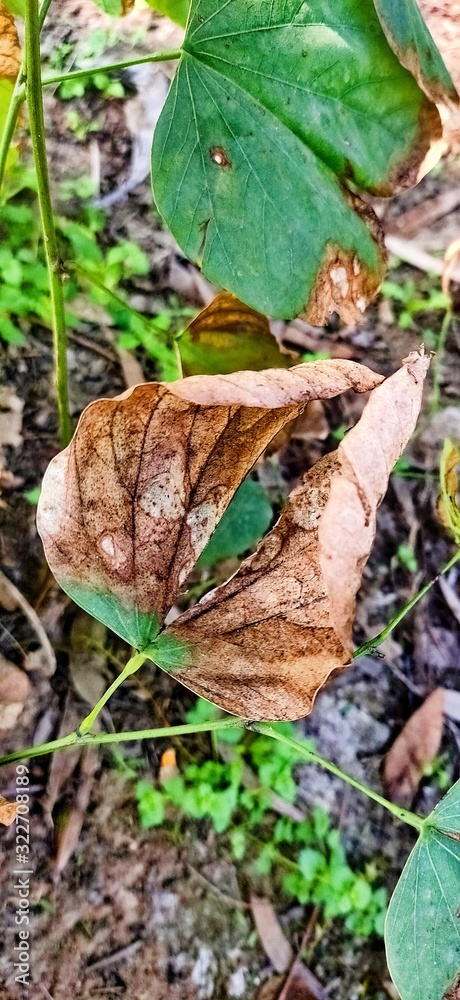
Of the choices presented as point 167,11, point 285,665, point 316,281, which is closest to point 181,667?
point 285,665

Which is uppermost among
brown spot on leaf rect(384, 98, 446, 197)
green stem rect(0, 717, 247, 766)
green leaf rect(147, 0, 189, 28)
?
green leaf rect(147, 0, 189, 28)

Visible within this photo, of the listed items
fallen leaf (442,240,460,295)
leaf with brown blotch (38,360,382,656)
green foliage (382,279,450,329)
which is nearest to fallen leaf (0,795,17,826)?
leaf with brown blotch (38,360,382,656)

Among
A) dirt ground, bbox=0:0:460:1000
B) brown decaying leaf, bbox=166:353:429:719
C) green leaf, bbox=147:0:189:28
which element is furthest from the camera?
dirt ground, bbox=0:0:460:1000

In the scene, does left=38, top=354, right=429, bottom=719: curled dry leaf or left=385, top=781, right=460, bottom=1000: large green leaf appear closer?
left=38, top=354, right=429, bottom=719: curled dry leaf

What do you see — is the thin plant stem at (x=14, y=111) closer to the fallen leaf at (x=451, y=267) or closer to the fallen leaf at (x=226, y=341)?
the fallen leaf at (x=226, y=341)

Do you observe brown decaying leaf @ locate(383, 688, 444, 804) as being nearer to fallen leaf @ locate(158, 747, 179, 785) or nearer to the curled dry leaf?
fallen leaf @ locate(158, 747, 179, 785)

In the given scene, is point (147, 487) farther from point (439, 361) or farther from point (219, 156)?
point (439, 361)
